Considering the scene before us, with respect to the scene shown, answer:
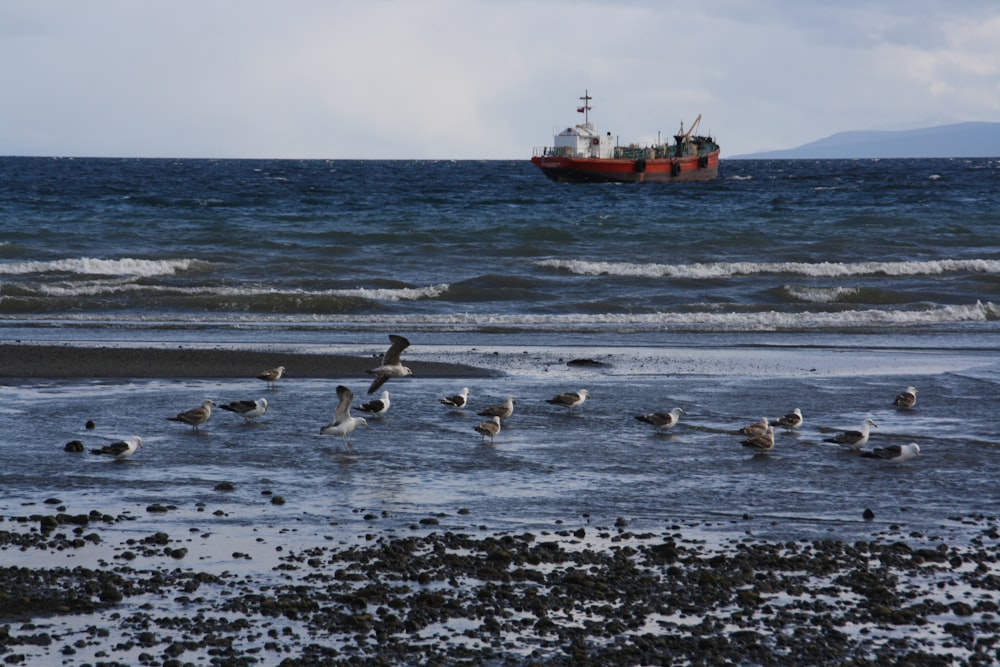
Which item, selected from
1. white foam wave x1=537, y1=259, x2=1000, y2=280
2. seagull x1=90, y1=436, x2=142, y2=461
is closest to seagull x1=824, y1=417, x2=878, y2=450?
seagull x1=90, y1=436, x2=142, y2=461

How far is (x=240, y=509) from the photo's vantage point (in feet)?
28.0

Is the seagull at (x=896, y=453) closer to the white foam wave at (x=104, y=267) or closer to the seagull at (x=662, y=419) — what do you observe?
the seagull at (x=662, y=419)

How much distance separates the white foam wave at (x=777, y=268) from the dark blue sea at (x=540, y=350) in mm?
109

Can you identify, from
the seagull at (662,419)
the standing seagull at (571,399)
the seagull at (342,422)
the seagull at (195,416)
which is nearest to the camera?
the seagull at (342,422)

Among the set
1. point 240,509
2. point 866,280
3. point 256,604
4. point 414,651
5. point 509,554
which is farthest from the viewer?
point 866,280

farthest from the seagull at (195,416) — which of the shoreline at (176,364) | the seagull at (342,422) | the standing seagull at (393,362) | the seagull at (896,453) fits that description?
the seagull at (896,453)

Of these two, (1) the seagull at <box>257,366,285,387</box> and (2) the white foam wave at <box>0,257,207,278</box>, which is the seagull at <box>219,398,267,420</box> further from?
(2) the white foam wave at <box>0,257,207,278</box>

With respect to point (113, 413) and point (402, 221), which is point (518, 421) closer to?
point (113, 413)

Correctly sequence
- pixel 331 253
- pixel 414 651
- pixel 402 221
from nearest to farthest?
pixel 414 651
pixel 331 253
pixel 402 221

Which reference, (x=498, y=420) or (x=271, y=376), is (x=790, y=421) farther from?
(x=271, y=376)

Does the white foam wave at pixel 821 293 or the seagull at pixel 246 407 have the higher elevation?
the white foam wave at pixel 821 293

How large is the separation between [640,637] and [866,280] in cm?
2385

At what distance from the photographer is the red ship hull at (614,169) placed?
273 ft

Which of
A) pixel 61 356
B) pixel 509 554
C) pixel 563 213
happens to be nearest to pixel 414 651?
pixel 509 554
